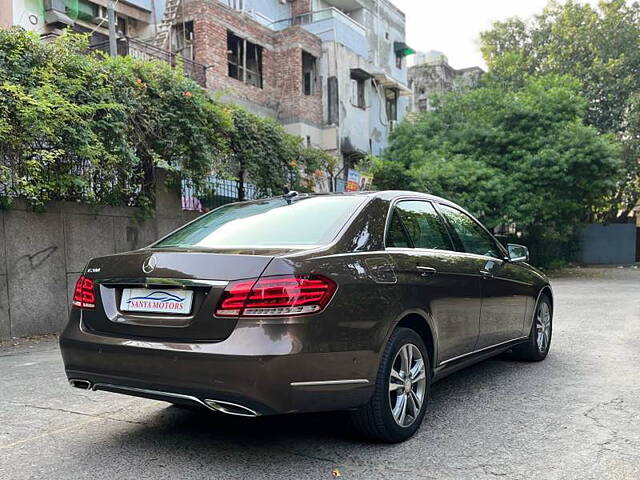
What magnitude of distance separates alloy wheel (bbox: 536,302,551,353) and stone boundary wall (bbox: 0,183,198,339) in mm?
6151

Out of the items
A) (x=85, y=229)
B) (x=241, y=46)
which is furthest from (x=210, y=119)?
(x=241, y=46)

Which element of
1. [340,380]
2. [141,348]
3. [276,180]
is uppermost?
[276,180]

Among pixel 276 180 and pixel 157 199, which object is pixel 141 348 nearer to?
pixel 157 199

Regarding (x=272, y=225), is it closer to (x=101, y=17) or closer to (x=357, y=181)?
(x=357, y=181)

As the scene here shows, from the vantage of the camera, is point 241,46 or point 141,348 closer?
point 141,348

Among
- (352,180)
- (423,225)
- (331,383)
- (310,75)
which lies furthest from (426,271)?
(310,75)

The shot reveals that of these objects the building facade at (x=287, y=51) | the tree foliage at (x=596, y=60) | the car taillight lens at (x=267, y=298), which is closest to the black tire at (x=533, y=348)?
the car taillight lens at (x=267, y=298)

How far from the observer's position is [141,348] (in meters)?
3.18

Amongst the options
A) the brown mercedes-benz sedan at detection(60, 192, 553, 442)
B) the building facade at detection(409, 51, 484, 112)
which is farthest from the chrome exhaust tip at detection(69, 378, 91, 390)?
the building facade at detection(409, 51, 484, 112)

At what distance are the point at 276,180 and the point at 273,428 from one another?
823 cm

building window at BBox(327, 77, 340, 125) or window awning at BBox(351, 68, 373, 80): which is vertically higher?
window awning at BBox(351, 68, 373, 80)

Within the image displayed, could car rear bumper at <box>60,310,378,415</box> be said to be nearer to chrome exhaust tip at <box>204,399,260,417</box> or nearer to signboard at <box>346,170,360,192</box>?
chrome exhaust tip at <box>204,399,260,417</box>

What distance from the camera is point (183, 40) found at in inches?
758

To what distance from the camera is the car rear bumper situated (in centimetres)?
296
